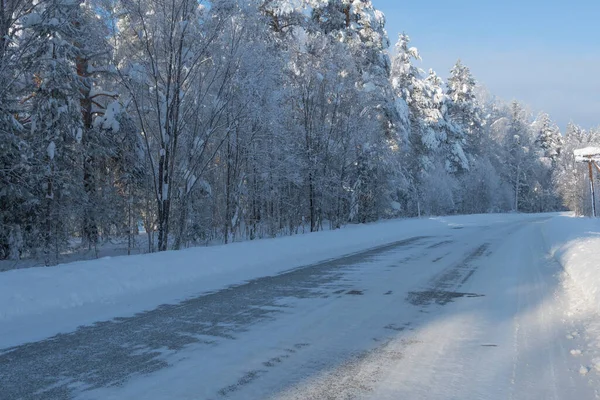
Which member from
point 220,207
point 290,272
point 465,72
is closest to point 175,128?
point 290,272

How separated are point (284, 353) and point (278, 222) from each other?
20012 millimetres

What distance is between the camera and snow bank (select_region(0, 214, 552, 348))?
636 cm

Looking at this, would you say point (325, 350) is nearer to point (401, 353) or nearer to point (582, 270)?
point (401, 353)

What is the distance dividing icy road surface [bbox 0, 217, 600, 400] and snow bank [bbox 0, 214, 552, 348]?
690 millimetres

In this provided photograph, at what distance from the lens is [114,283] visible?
8.23 metres

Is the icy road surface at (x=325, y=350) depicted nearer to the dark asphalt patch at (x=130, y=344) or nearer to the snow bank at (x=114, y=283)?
the dark asphalt patch at (x=130, y=344)

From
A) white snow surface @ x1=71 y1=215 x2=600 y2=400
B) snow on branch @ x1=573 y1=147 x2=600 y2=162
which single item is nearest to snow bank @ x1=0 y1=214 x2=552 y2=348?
white snow surface @ x1=71 y1=215 x2=600 y2=400

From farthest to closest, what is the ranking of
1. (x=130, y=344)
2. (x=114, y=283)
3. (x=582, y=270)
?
1. (x=582, y=270)
2. (x=114, y=283)
3. (x=130, y=344)

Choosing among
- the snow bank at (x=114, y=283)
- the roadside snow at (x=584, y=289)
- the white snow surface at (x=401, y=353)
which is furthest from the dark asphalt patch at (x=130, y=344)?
the roadside snow at (x=584, y=289)

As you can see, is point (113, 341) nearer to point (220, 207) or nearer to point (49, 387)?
point (49, 387)

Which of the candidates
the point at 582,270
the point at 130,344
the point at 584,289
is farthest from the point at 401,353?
the point at 582,270

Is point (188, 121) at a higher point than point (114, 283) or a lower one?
higher

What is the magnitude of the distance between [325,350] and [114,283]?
4.98m

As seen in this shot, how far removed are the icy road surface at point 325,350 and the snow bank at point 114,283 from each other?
0.69 meters
